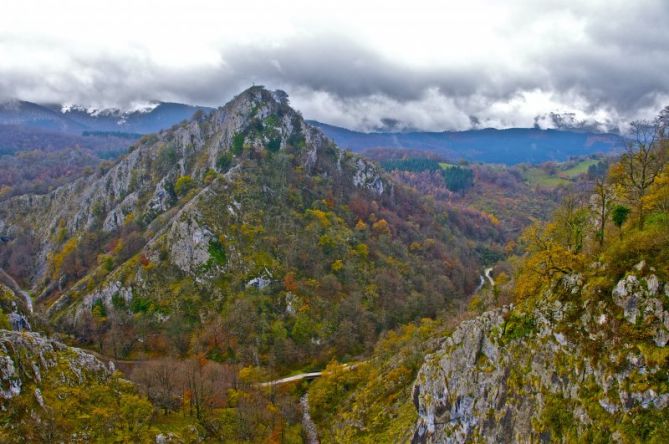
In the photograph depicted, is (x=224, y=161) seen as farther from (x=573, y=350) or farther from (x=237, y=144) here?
(x=573, y=350)

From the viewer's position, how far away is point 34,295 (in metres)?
160

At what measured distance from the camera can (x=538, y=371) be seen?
4222 cm

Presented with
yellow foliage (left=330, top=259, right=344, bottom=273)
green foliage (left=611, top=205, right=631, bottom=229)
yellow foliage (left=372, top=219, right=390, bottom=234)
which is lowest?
yellow foliage (left=330, top=259, right=344, bottom=273)

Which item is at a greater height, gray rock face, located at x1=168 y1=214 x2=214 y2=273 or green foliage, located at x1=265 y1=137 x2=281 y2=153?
green foliage, located at x1=265 y1=137 x2=281 y2=153

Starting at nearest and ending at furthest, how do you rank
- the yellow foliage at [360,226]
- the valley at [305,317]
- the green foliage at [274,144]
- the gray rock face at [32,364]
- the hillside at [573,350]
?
1. the hillside at [573,350]
2. the valley at [305,317]
3. the gray rock face at [32,364]
4. the yellow foliage at [360,226]
5. the green foliage at [274,144]

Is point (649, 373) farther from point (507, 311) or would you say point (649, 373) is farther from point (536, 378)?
point (507, 311)

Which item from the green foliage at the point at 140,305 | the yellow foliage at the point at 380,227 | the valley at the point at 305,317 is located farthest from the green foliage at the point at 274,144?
the green foliage at the point at 140,305

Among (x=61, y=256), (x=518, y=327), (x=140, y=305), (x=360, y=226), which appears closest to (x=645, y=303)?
(x=518, y=327)

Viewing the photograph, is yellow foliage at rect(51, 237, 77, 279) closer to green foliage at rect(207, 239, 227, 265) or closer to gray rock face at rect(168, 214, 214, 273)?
gray rock face at rect(168, 214, 214, 273)

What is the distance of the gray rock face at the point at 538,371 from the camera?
111 feet

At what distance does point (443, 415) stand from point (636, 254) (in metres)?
29.1

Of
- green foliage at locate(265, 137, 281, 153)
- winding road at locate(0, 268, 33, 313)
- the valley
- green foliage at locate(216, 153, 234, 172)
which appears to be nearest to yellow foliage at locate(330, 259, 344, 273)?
the valley

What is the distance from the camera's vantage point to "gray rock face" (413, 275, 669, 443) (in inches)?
1335

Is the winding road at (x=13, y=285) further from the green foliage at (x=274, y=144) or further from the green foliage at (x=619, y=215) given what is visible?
the green foliage at (x=619, y=215)
